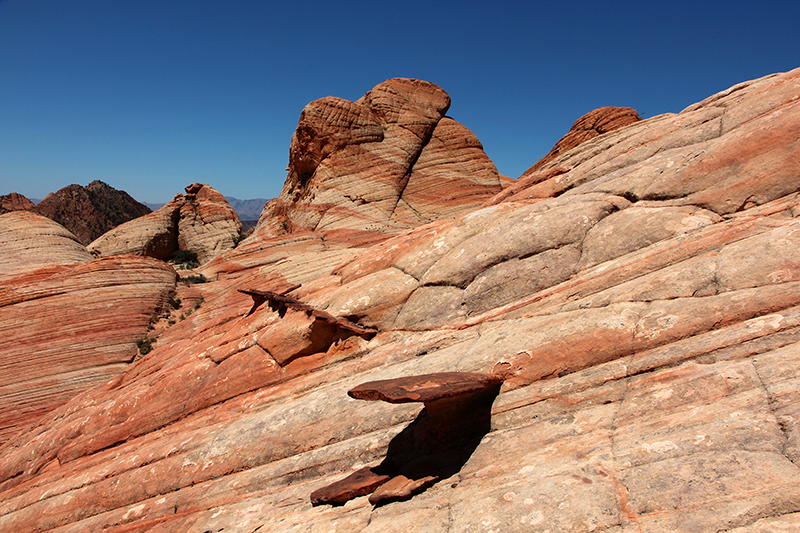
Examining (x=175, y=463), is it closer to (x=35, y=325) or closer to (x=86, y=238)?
(x=35, y=325)

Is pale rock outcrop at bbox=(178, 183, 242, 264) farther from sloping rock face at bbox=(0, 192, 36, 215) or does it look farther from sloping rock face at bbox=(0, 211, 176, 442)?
sloping rock face at bbox=(0, 192, 36, 215)

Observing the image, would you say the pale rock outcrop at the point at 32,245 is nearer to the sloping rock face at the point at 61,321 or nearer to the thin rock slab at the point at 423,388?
the sloping rock face at the point at 61,321

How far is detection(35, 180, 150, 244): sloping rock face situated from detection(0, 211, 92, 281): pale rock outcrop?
134 feet

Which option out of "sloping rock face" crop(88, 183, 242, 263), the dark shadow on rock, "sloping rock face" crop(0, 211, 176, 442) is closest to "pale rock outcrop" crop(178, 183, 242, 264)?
"sloping rock face" crop(88, 183, 242, 263)

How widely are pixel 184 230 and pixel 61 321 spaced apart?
23.5m

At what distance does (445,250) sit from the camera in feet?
33.1

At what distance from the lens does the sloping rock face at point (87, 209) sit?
63312 mm

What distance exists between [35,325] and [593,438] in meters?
22.0

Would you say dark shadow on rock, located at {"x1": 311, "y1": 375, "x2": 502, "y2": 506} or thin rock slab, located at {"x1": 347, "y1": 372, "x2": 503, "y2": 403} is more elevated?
thin rock slab, located at {"x1": 347, "y1": 372, "x2": 503, "y2": 403}

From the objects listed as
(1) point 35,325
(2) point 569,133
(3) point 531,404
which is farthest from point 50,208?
(3) point 531,404

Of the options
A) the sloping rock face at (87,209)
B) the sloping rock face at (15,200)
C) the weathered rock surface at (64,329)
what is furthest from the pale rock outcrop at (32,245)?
the sloping rock face at (87,209)

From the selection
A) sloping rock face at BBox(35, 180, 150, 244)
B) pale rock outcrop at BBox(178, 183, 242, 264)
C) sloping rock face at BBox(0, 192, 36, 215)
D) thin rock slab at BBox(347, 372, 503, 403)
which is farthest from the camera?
sloping rock face at BBox(35, 180, 150, 244)

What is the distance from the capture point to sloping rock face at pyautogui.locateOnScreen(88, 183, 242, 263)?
36.4 meters

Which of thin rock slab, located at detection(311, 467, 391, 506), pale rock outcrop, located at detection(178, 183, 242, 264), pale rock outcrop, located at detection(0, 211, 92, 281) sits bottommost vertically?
thin rock slab, located at detection(311, 467, 391, 506)
